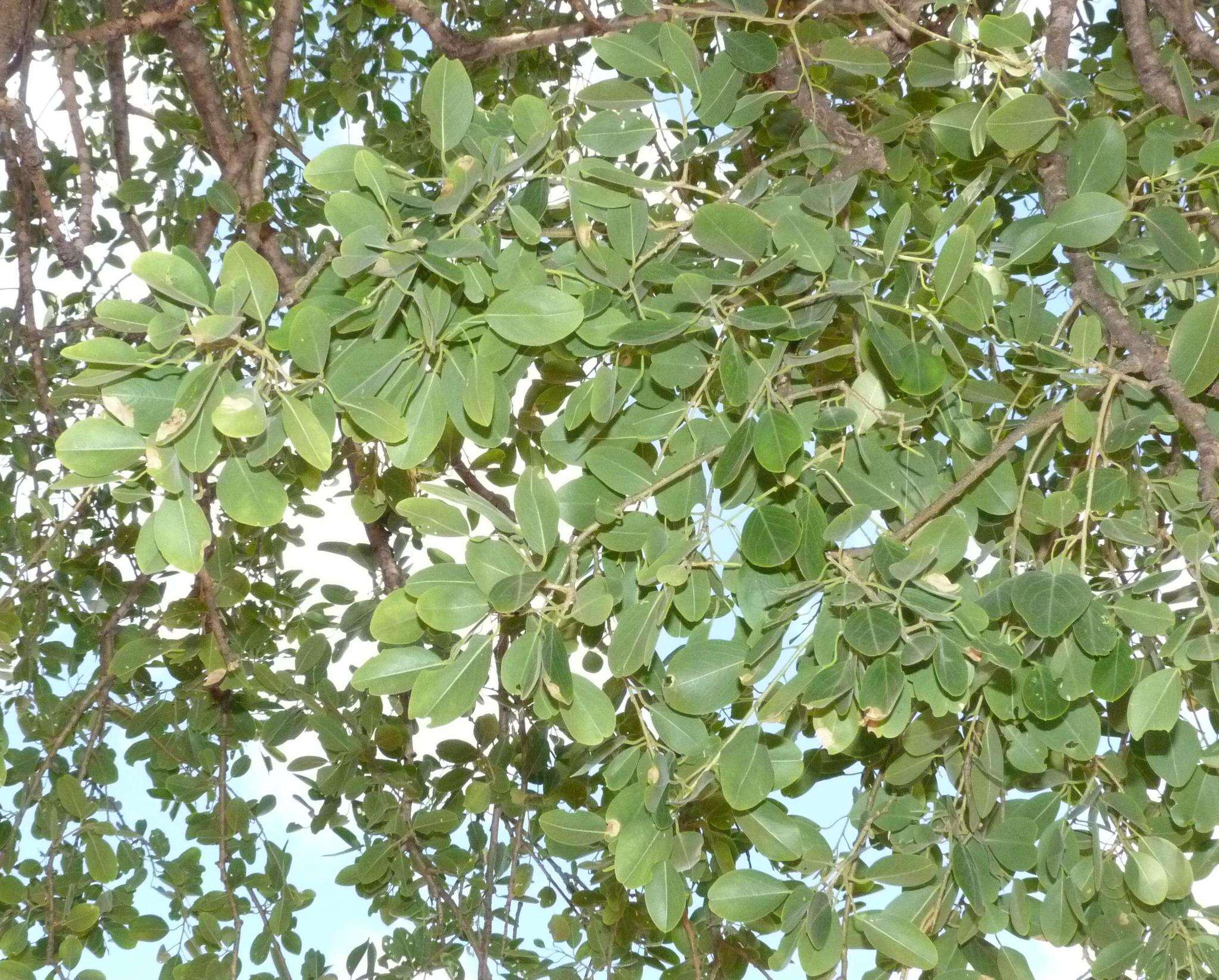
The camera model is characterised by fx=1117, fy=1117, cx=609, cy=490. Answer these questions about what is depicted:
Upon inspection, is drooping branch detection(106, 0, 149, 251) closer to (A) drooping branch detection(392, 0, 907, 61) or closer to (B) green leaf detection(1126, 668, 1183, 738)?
(A) drooping branch detection(392, 0, 907, 61)

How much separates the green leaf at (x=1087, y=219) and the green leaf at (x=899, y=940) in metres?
0.55

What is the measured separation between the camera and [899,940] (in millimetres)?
878

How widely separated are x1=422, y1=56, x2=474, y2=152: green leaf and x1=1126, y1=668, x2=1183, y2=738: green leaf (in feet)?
2.00

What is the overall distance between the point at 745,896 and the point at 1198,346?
535mm

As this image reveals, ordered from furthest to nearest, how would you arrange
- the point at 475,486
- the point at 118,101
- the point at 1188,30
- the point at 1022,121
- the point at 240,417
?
1. the point at 118,101
2. the point at 475,486
3. the point at 1188,30
4. the point at 1022,121
5. the point at 240,417

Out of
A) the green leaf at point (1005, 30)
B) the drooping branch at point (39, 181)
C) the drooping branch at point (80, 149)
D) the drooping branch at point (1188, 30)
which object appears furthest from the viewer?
the drooping branch at point (80, 149)

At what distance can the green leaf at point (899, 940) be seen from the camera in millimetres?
862

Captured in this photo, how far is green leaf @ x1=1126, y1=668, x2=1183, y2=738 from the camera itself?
2.57 feet

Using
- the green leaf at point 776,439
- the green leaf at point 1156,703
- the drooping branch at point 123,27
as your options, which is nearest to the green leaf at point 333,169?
the green leaf at point 776,439

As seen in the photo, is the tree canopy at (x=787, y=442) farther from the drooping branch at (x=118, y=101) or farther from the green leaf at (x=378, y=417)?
the drooping branch at (x=118, y=101)

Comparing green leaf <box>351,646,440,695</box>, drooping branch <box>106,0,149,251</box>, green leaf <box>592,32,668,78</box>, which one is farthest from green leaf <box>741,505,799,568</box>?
drooping branch <box>106,0,149,251</box>

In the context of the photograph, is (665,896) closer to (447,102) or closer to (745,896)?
(745,896)

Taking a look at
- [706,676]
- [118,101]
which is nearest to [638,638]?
[706,676]

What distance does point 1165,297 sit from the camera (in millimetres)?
1415
